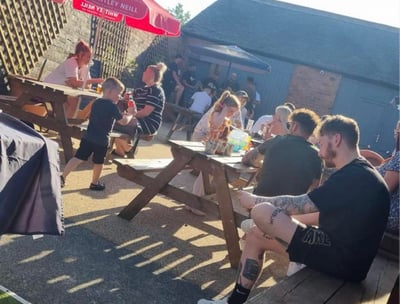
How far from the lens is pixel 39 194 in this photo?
2402mm

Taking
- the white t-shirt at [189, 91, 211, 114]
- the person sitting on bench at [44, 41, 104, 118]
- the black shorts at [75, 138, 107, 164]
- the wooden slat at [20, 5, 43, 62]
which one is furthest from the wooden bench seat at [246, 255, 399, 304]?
the white t-shirt at [189, 91, 211, 114]

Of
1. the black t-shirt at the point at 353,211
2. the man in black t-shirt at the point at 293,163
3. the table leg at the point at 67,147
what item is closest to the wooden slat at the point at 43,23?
the table leg at the point at 67,147

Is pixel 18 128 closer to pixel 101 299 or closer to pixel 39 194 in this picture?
pixel 39 194

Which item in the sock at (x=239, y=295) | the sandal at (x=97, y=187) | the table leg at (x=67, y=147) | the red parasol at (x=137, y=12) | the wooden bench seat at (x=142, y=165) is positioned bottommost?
the sandal at (x=97, y=187)

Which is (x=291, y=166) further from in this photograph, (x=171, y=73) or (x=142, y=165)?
(x=171, y=73)

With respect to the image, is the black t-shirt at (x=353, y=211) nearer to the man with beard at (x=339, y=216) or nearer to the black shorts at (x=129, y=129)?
the man with beard at (x=339, y=216)

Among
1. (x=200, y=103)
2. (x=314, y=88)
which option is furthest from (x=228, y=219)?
(x=314, y=88)

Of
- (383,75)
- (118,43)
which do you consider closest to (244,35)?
(383,75)

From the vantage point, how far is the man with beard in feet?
8.18

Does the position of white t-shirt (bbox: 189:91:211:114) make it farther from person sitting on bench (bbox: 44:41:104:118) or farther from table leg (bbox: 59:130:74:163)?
table leg (bbox: 59:130:74:163)

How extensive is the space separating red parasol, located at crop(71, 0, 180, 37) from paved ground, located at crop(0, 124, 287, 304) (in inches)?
107

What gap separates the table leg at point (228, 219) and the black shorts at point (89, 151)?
1578 mm

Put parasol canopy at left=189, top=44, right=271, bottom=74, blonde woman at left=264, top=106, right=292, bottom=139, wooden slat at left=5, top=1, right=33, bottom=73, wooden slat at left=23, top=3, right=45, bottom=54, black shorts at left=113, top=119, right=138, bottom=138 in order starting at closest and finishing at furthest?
blonde woman at left=264, top=106, right=292, bottom=139 → black shorts at left=113, top=119, right=138, bottom=138 → wooden slat at left=5, top=1, right=33, bottom=73 → wooden slat at left=23, top=3, right=45, bottom=54 → parasol canopy at left=189, top=44, right=271, bottom=74

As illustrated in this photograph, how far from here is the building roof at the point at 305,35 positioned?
55.1 feet
